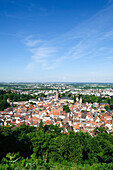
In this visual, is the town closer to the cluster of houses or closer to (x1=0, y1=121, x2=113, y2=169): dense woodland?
the cluster of houses

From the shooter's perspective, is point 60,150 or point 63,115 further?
point 63,115

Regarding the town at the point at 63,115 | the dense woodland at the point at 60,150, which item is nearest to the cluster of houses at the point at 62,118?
the town at the point at 63,115

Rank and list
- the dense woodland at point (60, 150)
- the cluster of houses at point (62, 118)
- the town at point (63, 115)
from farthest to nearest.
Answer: the town at point (63, 115) < the cluster of houses at point (62, 118) < the dense woodland at point (60, 150)

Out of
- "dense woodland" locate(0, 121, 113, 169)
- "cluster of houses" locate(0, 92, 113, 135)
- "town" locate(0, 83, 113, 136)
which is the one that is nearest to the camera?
"dense woodland" locate(0, 121, 113, 169)

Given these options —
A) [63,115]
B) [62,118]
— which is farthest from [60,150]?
[63,115]

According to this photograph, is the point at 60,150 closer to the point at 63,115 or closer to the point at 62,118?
the point at 62,118

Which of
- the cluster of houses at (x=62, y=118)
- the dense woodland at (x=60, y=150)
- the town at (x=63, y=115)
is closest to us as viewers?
the dense woodland at (x=60, y=150)

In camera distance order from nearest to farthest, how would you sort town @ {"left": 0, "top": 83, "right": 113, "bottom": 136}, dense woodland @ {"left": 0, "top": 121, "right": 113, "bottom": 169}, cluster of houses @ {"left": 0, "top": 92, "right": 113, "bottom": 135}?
dense woodland @ {"left": 0, "top": 121, "right": 113, "bottom": 169}, cluster of houses @ {"left": 0, "top": 92, "right": 113, "bottom": 135}, town @ {"left": 0, "top": 83, "right": 113, "bottom": 136}

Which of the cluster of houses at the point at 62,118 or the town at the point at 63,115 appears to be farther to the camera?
the town at the point at 63,115

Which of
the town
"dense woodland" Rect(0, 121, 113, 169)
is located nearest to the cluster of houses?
the town

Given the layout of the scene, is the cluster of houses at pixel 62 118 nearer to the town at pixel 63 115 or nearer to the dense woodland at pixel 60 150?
the town at pixel 63 115

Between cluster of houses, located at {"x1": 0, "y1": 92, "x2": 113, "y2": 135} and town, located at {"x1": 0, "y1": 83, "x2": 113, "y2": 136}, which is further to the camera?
town, located at {"x1": 0, "y1": 83, "x2": 113, "y2": 136}

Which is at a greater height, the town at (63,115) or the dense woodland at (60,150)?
the dense woodland at (60,150)
